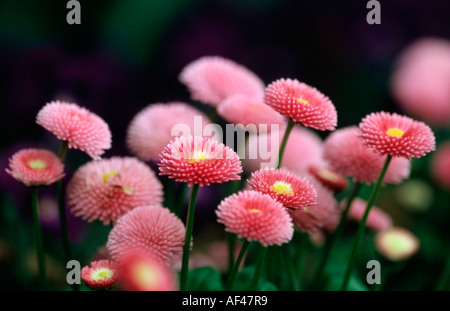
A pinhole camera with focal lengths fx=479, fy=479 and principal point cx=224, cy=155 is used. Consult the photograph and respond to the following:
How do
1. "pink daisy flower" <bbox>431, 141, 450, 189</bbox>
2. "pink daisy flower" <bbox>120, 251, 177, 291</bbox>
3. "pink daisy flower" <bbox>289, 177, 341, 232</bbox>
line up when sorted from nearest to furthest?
"pink daisy flower" <bbox>120, 251, 177, 291</bbox> → "pink daisy flower" <bbox>289, 177, 341, 232</bbox> → "pink daisy flower" <bbox>431, 141, 450, 189</bbox>

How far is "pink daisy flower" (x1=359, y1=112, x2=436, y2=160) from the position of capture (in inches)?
13.0

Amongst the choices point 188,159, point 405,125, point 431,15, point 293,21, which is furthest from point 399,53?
point 188,159

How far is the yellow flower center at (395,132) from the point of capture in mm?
343

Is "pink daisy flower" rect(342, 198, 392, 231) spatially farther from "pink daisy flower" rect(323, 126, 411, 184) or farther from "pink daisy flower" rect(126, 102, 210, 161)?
"pink daisy flower" rect(126, 102, 210, 161)

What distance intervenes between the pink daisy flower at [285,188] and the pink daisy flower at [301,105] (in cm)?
4

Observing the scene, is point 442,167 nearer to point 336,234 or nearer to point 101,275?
point 336,234

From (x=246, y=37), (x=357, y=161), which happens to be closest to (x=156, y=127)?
(x=357, y=161)

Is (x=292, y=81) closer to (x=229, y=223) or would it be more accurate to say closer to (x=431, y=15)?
(x=229, y=223)

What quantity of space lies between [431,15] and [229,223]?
2.32 feet

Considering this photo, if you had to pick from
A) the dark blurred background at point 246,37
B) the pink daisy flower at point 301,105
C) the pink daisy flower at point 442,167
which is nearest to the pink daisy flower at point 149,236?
the pink daisy flower at point 301,105

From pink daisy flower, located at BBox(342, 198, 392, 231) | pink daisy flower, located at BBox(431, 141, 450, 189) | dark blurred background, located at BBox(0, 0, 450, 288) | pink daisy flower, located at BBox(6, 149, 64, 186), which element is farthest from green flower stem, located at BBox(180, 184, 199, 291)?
pink daisy flower, located at BBox(431, 141, 450, 189)

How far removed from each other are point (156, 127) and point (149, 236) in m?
0.14

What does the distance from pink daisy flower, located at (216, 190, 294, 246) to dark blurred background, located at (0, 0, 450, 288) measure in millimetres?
439

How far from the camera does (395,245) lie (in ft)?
1.54
